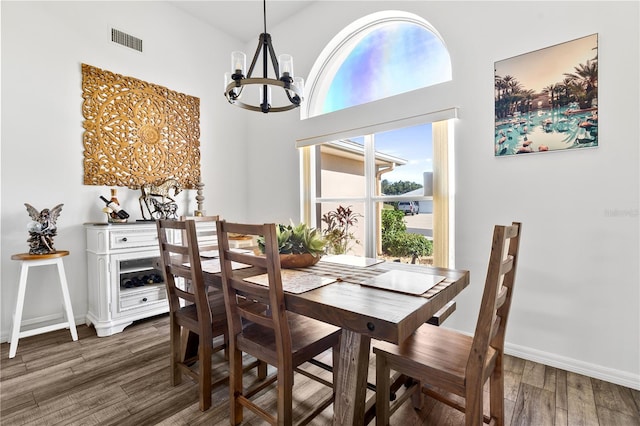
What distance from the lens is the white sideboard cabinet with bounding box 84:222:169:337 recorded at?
263 centimetres

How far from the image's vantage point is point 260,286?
53.0 inches

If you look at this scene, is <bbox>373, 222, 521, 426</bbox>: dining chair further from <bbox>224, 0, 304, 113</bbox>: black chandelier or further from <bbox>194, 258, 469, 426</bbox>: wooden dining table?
<bbox>224, 0, 304, 113</bbox>: black chandelier

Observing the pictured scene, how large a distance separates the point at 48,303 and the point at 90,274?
383 mm

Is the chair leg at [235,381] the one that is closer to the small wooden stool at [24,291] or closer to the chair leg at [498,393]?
the chair leg at [498,393]

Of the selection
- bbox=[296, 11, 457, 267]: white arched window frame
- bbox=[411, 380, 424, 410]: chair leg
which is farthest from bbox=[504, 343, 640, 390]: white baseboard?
bbox=[411, 380, 424, 410]: chair leg

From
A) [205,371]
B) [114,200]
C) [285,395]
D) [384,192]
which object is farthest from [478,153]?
[114,200]

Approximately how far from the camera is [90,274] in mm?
2859

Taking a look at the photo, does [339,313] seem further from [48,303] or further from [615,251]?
[48,303]

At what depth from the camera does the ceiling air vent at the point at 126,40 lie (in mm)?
3039

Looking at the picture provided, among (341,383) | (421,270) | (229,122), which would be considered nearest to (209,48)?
(229,122)

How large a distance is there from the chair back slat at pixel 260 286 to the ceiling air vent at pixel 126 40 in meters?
2.92

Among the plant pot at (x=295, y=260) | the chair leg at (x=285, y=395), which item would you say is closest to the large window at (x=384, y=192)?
the plant pot at (x=295, y=260)

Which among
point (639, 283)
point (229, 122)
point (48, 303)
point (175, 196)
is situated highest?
point (229, 122)

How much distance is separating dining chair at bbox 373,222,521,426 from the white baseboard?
108cm
